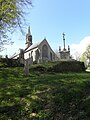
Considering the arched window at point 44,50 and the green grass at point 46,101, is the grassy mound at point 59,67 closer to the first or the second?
the green grass at point 46,101

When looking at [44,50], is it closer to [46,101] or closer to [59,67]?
[59,67]

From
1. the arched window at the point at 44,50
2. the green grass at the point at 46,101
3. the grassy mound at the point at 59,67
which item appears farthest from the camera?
the arched window at the point at 44,50

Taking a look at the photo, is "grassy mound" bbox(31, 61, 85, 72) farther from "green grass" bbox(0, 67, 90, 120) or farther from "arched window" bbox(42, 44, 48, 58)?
"arched window" bbox(42, 44, 48, 58)

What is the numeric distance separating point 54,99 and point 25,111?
1.76 meters

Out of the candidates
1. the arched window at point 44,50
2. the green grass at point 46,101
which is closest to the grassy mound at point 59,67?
the green grass at point 46,101

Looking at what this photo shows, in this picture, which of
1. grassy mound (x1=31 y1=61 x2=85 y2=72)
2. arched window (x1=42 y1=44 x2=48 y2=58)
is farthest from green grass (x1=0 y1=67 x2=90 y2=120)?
arched window (x1=42 y1=44 x2=48 y2=58)

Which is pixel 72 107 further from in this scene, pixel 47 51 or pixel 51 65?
pixel 47 51

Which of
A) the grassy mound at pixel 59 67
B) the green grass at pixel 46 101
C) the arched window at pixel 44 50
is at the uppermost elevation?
the arched window at pixel 44 50

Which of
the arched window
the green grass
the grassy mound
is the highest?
the arched window

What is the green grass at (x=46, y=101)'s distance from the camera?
10844mm

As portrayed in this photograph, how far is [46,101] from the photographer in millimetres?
12312

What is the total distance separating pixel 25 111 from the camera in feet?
37.4

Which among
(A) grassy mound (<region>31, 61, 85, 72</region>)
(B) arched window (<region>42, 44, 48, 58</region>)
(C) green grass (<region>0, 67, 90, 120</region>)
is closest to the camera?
(C) green grass (<region>0, 67, 90, 120</region>)

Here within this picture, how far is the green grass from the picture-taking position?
35.6 feet
